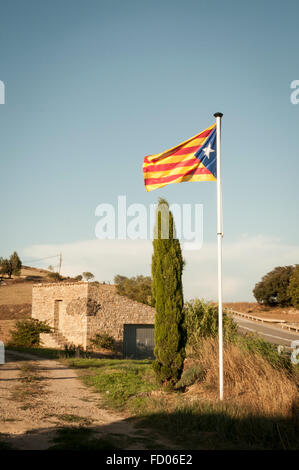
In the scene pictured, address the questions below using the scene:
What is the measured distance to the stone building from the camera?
80.6ft

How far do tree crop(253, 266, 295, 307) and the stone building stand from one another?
136 feet

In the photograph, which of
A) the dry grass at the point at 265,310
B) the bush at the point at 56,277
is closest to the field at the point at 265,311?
the dry grass at the point at 265,310

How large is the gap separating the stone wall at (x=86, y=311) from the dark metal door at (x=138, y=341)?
1.49 feet

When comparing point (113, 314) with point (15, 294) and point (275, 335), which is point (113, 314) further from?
point (15, 294)

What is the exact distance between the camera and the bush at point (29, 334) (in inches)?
993

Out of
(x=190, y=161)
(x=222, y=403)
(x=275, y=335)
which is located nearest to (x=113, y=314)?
(x=275, y=335)

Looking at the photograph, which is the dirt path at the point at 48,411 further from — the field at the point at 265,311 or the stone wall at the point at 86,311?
the field at the point at 265,311

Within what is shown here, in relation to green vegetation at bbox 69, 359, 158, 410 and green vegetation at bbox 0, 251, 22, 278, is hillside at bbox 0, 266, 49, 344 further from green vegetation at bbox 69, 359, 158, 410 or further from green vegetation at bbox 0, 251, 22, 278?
green vegetation at bbox 69, 359, 158, 410

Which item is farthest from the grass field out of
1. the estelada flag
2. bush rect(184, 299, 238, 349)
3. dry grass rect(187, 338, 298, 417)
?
bush rect(184, 299, 238, 349)

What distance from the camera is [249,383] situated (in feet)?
30.4
